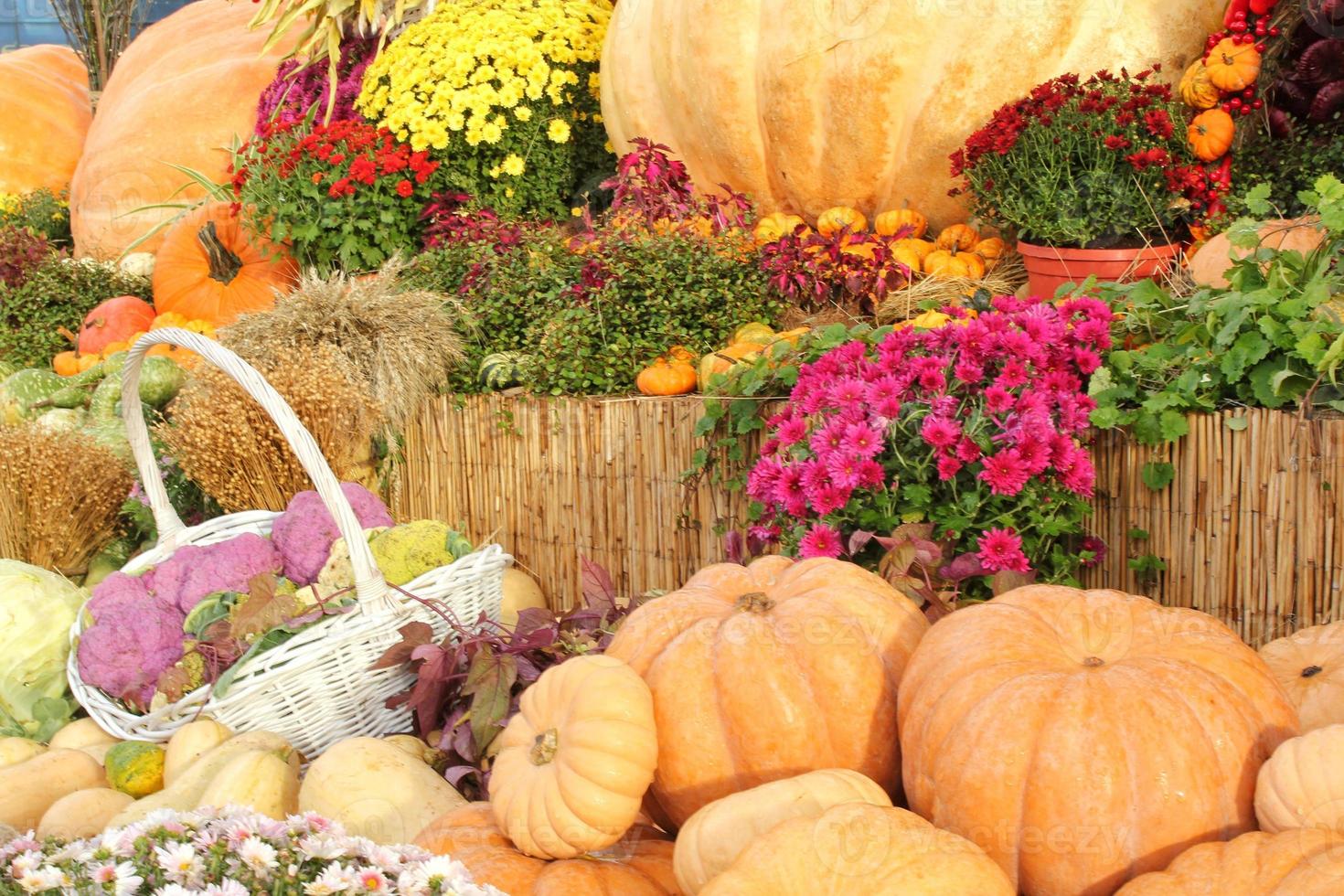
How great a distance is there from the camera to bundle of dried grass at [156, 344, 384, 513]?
157 inches

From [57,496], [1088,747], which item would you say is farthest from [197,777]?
[57,496]

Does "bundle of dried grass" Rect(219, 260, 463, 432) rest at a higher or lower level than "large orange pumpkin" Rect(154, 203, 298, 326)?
lower

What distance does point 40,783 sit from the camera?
8.04 feet

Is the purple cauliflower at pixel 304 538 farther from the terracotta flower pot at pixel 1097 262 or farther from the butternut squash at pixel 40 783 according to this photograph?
the terracotta flower pot at pixel 1097 262

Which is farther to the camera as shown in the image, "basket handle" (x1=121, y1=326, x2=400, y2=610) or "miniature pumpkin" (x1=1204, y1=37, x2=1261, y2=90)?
"miniature pumpkin" (x1=1204, y1=37, x2=1261, y2=90)

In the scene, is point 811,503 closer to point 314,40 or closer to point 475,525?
point 475,525

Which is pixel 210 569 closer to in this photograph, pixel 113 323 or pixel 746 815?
pixel 746 815

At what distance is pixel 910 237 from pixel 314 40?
3824 mm

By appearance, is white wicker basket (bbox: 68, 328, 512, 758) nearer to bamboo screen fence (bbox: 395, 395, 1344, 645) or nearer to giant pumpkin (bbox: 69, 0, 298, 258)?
bamboo screen fence (bbox: 395, 395, 1344, 645)

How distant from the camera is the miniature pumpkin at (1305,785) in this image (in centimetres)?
→ 137

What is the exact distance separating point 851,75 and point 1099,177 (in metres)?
1.03

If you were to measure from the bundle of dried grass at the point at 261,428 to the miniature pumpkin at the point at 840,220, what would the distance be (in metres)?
1.72

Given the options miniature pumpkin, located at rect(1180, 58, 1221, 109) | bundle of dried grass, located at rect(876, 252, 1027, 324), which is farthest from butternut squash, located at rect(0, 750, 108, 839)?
miniature pumpkin, located at rect(1180, 58, 1221, 109)

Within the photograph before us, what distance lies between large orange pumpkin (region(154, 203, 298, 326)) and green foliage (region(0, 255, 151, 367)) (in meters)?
0.78
